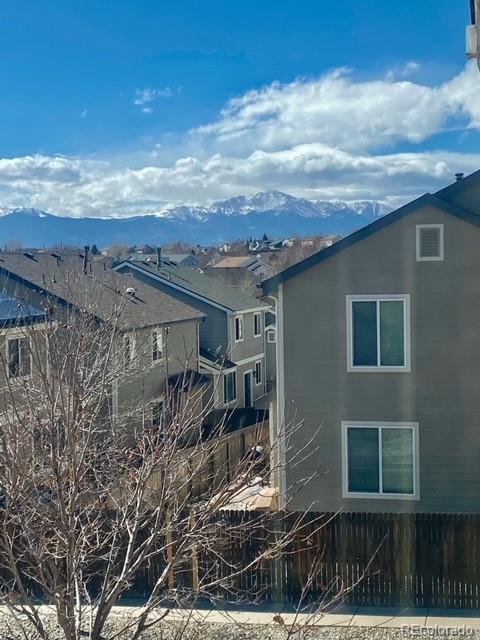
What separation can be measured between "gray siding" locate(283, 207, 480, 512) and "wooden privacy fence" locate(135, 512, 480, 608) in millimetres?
2858

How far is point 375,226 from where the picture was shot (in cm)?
1251

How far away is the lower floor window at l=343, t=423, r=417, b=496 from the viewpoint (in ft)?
40.6

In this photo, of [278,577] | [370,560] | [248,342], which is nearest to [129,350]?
[278,577]

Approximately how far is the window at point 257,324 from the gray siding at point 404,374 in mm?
18384

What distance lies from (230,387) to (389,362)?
1663cm

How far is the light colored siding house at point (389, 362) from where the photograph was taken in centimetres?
1227

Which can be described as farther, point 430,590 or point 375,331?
point 375,331

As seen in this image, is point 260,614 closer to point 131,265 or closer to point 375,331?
point 375,331

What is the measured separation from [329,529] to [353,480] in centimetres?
296

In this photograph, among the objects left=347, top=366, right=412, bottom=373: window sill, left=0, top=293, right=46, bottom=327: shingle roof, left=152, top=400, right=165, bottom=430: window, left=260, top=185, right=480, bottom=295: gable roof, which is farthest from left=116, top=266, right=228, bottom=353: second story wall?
left=347, top=366, right=412, bottom=373: window sill

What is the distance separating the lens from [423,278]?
12398mm

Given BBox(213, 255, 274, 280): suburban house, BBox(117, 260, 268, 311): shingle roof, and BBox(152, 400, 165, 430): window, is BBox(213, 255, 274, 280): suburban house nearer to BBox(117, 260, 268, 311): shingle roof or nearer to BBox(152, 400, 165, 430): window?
BBox(117, 260, 268, 311): shingle roof

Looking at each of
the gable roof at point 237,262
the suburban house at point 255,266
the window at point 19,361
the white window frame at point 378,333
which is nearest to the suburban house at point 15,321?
the window at point 19,361

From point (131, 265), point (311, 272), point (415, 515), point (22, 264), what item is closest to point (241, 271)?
point (131, 265)
